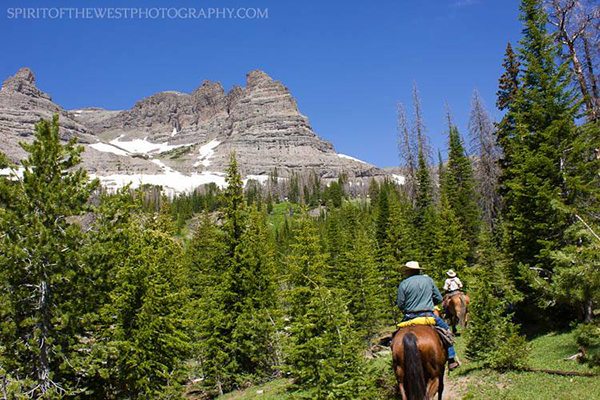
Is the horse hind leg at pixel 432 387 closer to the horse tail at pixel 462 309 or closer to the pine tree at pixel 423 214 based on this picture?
the horse tail at pixel 462 309

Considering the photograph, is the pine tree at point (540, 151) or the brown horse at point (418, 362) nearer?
the brown horse at point (418, 362)

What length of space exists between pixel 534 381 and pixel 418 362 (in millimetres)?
6784

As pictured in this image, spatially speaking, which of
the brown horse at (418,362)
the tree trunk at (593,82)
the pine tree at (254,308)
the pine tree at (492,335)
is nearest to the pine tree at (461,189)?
the tree trunk at (593,82)

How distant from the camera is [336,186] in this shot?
156250 millimetres

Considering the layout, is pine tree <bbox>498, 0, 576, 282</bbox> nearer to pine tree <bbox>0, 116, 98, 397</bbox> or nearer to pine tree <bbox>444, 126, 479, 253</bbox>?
pine tree <bbox>0, 116, 98, 397</bbox>

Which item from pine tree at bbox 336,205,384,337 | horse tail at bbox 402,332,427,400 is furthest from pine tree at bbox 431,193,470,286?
horse tail at bbox 402,332,427,400

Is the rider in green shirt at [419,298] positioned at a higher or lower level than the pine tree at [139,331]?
higher

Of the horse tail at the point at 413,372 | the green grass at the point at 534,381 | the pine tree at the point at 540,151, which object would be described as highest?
the pine tree at the point at 540,151

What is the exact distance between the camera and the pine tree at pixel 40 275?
1459 centimetres

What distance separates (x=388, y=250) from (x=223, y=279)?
20749 mm

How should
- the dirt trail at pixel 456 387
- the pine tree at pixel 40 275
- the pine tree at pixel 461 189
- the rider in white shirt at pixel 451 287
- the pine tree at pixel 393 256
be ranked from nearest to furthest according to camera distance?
the dirt trail at pixel 456 387 < the pine tree at pixel 40 275 < the rider in white shirt at pixel 451 287 < the pine tree at pixel 393 256 < the pine tree at pixel 461 189

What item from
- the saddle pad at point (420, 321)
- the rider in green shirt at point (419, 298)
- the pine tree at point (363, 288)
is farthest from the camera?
the pine tree at point (363, 288)

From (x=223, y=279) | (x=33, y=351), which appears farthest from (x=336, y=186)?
(x=33, y=351)

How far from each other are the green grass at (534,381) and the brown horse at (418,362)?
2.52 metres
